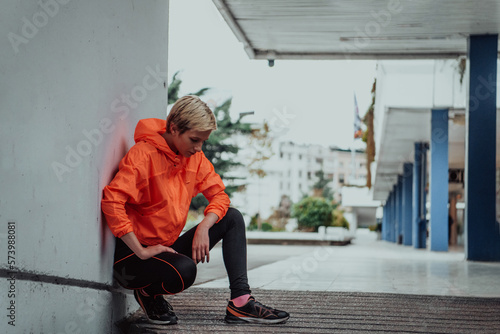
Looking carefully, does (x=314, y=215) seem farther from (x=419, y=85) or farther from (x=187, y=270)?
(x=187, y=270)


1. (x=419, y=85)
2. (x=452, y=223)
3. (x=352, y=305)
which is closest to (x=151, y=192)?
(x=352, y=305)

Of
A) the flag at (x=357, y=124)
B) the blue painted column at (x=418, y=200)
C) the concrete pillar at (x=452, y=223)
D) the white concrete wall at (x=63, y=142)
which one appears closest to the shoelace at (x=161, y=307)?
the white concrete wall at (x=63, y=142)

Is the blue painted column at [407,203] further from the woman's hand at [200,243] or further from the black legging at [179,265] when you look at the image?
the woman's hand at [200,243]

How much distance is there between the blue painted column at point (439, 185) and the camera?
1425 centimetres

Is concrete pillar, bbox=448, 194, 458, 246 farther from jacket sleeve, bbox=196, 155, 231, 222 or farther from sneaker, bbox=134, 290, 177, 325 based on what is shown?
sneaker, bbox=134, 290, 177, 325

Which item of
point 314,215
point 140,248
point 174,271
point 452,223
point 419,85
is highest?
point 419,85

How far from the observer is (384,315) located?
3.45m

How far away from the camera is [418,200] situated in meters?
18.4

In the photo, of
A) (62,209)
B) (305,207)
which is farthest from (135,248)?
(305,207)

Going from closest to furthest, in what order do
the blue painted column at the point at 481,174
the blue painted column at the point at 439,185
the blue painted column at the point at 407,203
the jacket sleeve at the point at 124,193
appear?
the jacket sleeve at the point at 124,193 → the blue painted column at the point at 481,174 → the blue painted column at the point at 439,185 → the blue painted column at the point at 407,203

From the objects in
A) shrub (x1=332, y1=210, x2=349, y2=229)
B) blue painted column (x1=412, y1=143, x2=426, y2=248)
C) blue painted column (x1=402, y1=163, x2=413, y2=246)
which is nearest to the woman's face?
blue painted column (x1=412, y1=143, x2=426, y2=248)

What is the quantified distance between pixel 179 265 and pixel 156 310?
13.7 inches

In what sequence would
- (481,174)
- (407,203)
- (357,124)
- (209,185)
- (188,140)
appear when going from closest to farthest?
(188,140) < (209,185) < (481,174) < (407,203) < (357,124)

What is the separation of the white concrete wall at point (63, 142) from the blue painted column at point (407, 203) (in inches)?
777
